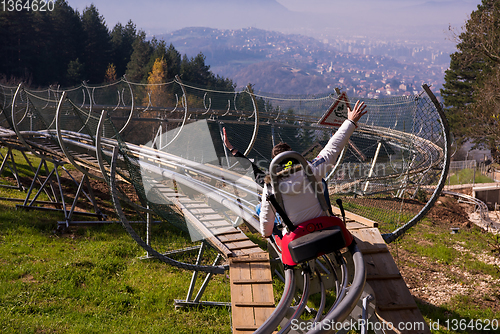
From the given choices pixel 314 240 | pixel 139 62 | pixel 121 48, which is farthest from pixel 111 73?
pixel 314 240

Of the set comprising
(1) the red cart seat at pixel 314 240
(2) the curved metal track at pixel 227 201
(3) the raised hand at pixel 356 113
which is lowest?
(2) the curved metal track at pixel 227 201

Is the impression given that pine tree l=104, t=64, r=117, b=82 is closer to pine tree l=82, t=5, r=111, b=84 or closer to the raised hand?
pine tree l=82, t=5, r=111, b=84

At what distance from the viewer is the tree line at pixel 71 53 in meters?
43.7

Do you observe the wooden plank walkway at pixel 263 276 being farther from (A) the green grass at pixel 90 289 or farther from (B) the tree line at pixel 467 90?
(B) the tree line at pixel 467 90

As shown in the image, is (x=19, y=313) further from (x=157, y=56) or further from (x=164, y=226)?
(x=157, y=56)

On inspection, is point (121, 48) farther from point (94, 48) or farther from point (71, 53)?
point (71, 53)

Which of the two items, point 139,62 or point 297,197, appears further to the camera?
point 139,62

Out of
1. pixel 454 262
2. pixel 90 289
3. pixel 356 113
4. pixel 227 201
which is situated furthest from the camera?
pixel 454 262

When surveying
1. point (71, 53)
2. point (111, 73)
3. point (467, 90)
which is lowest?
point (467, 90)

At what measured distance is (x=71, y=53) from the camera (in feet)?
158

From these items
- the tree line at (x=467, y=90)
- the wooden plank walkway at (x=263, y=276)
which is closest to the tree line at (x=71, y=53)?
the tree line at (x=467, y=90)

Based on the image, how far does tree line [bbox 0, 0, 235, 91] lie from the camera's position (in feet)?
143

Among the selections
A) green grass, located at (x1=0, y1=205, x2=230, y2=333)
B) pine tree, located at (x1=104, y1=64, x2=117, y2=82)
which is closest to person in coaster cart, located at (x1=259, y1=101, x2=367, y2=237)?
green grass, located at (x1=0, y1=205, x2=230, y2=333)

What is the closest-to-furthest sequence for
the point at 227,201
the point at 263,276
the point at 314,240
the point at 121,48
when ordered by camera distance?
the point at 314,240
the point at 263,276
the point at 227,201
the point at 121,48
